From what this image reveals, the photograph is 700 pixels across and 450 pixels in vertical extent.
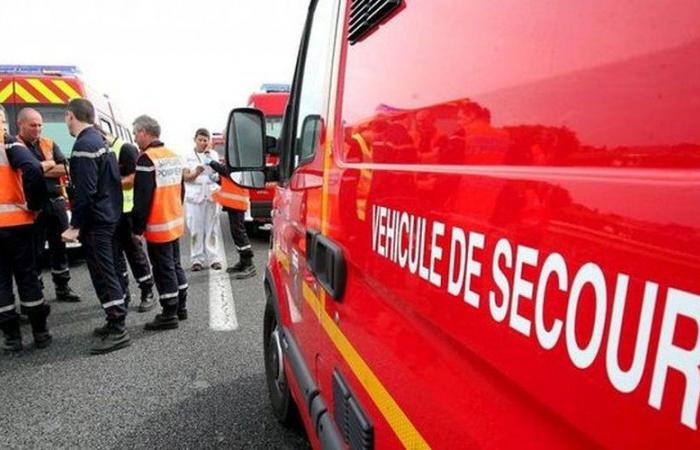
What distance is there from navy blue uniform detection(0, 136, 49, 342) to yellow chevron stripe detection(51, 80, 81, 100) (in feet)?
10.6

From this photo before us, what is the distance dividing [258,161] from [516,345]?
2.05 m

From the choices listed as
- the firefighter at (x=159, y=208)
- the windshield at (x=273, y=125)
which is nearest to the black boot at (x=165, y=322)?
the firefighter at (x=159, y=208)

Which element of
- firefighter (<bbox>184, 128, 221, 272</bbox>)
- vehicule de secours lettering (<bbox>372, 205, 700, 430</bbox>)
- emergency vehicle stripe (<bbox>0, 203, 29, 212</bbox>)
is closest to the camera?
vehicule de secours lettering (<bbox>372, 205, 700, 430</bbox>)

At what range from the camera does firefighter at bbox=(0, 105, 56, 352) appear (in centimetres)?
372

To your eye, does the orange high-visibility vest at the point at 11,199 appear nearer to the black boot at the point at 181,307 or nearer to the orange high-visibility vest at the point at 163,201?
the orange high-visibility vest at the point at 163,201

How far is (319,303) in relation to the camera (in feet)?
5.65

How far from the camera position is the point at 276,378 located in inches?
110

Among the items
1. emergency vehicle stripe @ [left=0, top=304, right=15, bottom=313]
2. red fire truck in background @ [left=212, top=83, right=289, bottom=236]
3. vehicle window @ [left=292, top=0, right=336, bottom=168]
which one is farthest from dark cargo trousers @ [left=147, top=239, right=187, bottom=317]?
red fire truck in background @ [left=212, top=83, right=289, bottom=236]

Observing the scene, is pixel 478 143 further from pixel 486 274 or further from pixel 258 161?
pixel 258 161

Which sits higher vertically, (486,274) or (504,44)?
(504,44)

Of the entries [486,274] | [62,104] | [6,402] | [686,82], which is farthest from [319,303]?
[62,104]

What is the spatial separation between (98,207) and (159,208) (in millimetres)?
489

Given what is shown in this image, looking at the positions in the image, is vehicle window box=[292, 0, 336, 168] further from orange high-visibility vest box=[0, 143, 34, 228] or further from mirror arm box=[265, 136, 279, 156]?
orange high-visibility vest box=[0, 143, 34, 228]

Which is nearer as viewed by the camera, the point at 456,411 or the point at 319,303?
the point at 456,411
